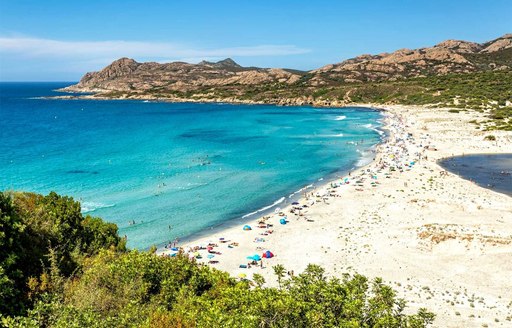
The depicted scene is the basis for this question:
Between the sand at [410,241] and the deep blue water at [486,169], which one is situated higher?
the deep blue water at [486,169]

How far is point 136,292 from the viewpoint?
14828mm

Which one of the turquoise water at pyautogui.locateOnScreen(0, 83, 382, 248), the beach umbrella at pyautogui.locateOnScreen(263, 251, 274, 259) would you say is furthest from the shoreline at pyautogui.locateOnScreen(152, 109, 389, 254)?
the beach umbrella at pyautogui.locateOnScreen(263, 251, 274, 259)

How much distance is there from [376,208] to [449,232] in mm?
10127

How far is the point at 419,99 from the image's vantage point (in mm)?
136250

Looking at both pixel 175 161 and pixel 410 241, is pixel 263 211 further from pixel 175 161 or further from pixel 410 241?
pixel 175 161

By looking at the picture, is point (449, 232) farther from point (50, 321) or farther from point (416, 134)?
point (416, 134)

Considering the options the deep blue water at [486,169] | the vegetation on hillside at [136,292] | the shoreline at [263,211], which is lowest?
the shoreline at [263,211]

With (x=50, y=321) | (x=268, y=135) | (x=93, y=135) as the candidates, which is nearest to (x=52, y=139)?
(x=93, y=135)

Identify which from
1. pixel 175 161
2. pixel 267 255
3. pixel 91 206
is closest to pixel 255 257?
pixel 267 255

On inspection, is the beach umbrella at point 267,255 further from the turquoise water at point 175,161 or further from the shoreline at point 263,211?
the turquoise water at point 175,161

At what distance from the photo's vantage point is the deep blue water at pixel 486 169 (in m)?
47.3

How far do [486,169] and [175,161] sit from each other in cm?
5004

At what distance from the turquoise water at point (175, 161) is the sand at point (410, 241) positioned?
657 cm

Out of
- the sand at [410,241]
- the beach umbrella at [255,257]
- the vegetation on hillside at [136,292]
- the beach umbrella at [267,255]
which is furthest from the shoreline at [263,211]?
the vegetation on hillside at [136,292]
